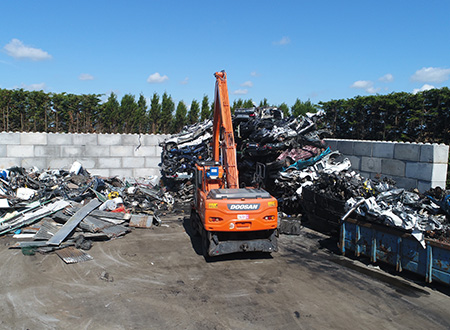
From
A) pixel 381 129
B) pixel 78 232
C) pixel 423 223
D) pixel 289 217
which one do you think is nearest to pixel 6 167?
pixel 78 232

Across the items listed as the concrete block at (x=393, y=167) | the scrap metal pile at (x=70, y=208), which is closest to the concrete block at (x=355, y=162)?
the concrete block at (x=393, y=167)

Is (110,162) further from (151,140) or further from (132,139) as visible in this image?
(151,140)

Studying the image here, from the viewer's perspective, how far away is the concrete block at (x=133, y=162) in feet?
54.4

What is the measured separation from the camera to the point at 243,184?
49.9 feet

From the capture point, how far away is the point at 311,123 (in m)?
14.9

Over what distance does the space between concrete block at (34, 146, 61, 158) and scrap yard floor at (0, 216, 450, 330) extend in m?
6.78

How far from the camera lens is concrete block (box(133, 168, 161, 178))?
16766mm

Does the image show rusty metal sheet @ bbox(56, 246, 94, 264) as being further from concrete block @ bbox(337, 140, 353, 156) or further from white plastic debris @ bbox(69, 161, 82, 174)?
concrete block @ bbox(337, 140, 353, 156)

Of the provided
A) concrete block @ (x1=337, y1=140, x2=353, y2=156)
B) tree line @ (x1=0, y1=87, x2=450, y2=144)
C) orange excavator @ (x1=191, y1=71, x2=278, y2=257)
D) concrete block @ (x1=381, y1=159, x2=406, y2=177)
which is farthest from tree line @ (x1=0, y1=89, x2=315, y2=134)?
orange excavator @ (x1=191, y1=71, x2=278, y2=257)

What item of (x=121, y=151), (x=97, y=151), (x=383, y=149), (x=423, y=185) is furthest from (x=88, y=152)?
(x=423, y=185)

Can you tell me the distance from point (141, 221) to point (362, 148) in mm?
8190

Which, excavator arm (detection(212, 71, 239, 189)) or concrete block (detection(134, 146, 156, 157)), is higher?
excavator arm (detection(212, 71, 239, 189))

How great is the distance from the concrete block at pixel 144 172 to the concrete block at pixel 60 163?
2727mm

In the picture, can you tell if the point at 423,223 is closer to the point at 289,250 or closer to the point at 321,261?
the point at 321,261
